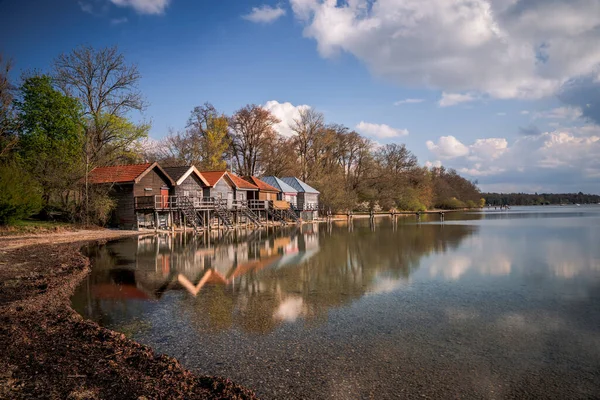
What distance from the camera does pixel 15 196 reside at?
953 inches

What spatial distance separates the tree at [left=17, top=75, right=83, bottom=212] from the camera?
30.5 m

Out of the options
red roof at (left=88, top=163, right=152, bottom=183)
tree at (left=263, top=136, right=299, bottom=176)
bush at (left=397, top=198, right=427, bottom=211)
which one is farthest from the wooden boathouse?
bush at (left=397, top=198, right=427, bottom=211)

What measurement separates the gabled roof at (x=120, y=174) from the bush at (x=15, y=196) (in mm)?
5992

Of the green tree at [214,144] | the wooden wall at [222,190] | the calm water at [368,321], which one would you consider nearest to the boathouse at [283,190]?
the green tree at [214,144]

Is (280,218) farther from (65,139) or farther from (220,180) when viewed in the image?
(65,139)

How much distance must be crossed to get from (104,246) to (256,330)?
58.0 feet

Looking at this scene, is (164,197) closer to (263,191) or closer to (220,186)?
(220,186)

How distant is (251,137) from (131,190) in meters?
25.8

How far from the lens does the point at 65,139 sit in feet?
106

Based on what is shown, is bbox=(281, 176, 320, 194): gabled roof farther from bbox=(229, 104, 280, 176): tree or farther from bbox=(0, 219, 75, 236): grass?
bbox=(0, 219, 75, 236): grass

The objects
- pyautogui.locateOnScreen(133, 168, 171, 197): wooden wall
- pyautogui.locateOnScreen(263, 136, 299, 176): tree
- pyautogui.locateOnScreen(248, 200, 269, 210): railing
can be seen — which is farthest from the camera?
pyautogui.locateOnScreen(263, 136, 299, 176): tree

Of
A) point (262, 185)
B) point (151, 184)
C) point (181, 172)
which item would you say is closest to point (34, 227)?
point (151, 184)

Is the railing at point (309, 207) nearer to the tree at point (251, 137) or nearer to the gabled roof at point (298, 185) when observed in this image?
the gabled roof at point (298, 185)

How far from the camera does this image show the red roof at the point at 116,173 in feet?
106
